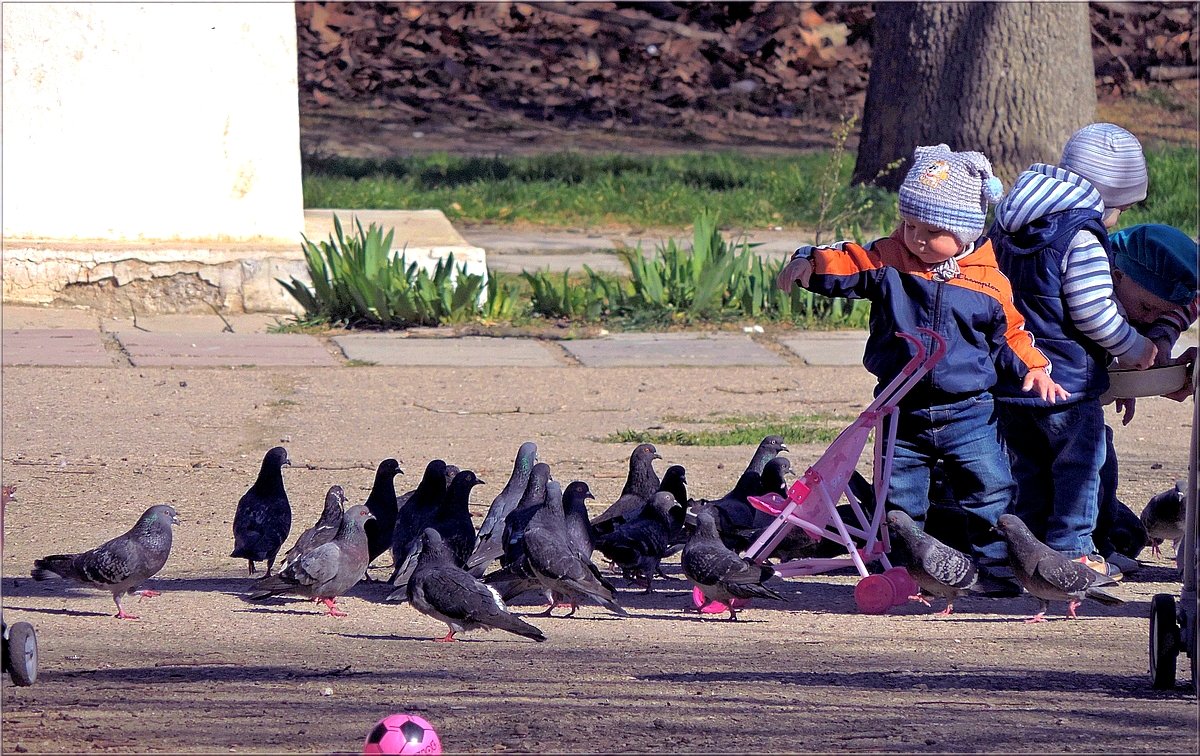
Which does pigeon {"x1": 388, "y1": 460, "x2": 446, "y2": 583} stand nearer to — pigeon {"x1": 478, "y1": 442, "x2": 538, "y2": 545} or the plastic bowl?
Result: pigeon {"x1": 478, "y1": 442, "x2": 538, "y2": 545}

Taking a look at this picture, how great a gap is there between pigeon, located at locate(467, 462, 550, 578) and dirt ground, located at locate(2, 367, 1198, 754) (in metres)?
0.23

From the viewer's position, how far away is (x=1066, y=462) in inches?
217

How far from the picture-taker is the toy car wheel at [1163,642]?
4.22 meters

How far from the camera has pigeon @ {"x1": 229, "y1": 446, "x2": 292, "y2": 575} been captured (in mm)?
5633

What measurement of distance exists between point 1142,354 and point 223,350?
5.74 meters

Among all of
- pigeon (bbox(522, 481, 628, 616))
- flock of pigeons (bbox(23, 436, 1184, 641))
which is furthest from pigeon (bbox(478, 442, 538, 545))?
pigeon (bbox(522, 481, 628, 616))

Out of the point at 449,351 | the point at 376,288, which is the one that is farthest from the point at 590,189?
the point at 449,351

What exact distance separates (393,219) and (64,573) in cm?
738

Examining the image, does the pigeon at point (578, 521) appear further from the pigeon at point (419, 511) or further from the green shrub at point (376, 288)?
the green shrub at point (376, 288)

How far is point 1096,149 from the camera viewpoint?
5.54 metres

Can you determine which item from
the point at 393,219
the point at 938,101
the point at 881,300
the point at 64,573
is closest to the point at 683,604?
the point at 881,300

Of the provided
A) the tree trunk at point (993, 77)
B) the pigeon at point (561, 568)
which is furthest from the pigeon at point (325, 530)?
the tree trunk at point (993, 77)

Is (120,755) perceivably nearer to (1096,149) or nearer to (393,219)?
(1096,149)

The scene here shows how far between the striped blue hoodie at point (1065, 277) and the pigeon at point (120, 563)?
2.89 meters
